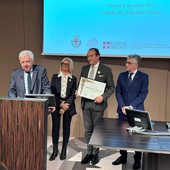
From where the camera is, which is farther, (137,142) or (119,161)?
(119,161)

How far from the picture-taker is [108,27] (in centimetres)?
441

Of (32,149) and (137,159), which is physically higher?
(32,149)

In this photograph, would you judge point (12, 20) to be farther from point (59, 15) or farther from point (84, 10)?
point (84, 10)

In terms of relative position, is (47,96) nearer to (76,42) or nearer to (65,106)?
(65,106)

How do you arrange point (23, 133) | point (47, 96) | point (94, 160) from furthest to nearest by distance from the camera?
point (94, 160) < point (47, 96) < point (23, 133)

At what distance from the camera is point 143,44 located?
430 centimetres

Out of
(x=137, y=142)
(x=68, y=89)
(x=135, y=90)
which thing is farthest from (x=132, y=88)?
(x=137, y=142)

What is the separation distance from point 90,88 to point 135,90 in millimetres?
533

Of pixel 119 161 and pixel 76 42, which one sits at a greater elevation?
pixel 76 42

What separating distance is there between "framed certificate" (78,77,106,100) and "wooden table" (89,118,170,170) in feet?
2.33

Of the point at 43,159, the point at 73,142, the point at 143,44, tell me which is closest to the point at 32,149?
the point at 43,159

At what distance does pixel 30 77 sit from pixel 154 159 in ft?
4.78

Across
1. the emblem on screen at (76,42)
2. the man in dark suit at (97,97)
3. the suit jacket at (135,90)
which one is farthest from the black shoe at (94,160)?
the emblem on screen at (76,42)

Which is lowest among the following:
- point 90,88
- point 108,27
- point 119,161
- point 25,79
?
point 119,161
